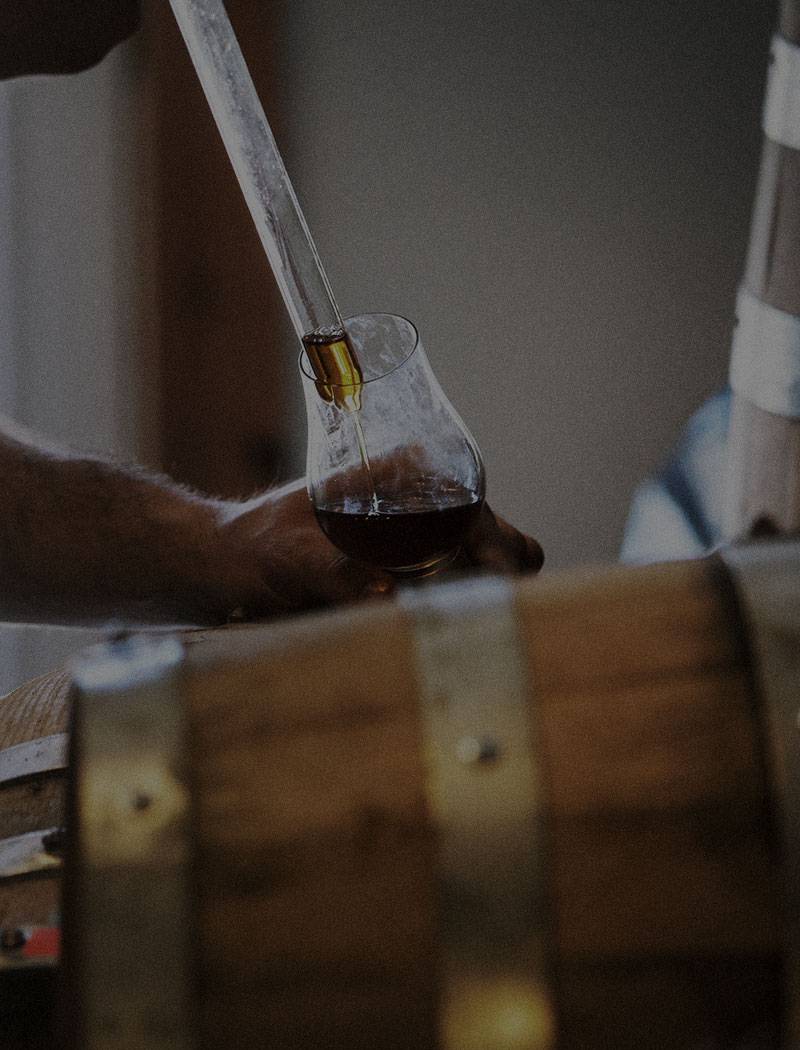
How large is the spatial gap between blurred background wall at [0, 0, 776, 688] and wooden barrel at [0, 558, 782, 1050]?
222 cm

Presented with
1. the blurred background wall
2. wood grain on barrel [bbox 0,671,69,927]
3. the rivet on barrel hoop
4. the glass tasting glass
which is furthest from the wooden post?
the blurred background wall

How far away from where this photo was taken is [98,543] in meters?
1.21

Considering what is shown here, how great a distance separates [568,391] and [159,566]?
1797 mm

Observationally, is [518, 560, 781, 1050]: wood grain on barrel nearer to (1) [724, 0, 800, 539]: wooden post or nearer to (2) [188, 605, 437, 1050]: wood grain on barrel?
(2) [188, 605, 437, 1050]: wood grain on barrel

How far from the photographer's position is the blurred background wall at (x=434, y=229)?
2670 millimetres

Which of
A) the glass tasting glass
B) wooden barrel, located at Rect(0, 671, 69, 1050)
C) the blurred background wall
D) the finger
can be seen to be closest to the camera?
wooden barrel, located at Rect(0, 671, 69, 1050)

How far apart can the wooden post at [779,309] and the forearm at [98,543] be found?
56 cm

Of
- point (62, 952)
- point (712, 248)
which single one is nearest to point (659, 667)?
point (62, 952)

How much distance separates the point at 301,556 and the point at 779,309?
1.99ft

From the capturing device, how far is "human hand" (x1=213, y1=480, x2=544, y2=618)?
3.27 ft

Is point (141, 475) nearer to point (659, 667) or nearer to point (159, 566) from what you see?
point (159, 566)

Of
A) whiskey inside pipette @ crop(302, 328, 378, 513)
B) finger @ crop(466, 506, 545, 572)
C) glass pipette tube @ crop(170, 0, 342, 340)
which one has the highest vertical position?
glass pipette tube @ crop(170, 0, 342, 340)

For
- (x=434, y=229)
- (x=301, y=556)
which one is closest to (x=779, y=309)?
(x=301, y=556)

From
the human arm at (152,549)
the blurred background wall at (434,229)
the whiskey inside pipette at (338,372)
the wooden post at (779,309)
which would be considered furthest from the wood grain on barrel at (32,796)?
the blurred background wall at (434,229)
